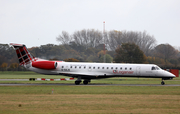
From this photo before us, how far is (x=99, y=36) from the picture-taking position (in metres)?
122

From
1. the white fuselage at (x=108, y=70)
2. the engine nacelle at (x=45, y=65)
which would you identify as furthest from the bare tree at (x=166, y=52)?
the engine nacelle at (x=45, y=65)

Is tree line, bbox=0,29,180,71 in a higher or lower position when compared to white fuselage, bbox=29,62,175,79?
higher

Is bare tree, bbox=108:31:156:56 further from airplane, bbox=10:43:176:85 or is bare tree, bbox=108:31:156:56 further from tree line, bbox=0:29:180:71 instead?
airplane, bbox=10:43:176:85

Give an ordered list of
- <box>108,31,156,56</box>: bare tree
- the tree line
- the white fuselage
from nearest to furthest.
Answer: the white fuselage < the tree line < <box>108,31,156,56</box>: bare tree

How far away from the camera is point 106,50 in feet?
379

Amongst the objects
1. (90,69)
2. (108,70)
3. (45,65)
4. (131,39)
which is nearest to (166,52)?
(131,39)

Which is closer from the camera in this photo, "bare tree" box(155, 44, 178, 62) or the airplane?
the airplane

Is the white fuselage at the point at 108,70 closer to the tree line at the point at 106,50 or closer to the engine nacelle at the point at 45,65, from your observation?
the engine nacelle at the point at 45,65

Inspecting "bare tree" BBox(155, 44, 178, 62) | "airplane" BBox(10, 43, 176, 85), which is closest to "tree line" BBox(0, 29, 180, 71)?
"bare tree" BBox(155, 44, 178, 62)

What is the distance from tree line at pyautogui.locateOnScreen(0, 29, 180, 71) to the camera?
274 feet

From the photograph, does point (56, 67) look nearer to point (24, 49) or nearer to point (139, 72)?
point (24, 49)

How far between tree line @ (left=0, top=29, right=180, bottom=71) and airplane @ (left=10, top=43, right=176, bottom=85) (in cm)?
4310

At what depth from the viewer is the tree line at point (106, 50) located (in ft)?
274

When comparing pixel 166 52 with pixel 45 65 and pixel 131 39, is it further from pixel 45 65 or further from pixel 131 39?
pixel 45 65
